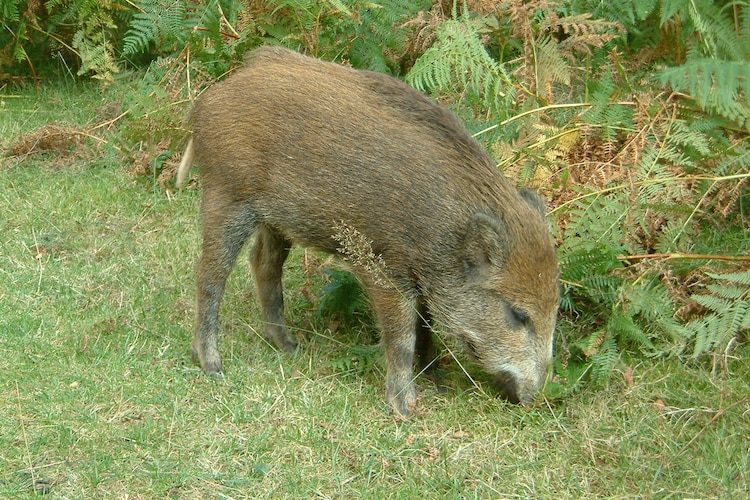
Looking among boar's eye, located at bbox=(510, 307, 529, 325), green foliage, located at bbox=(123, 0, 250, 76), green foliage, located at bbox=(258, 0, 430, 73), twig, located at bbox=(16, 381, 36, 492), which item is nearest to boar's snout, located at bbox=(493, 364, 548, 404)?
boar's eye, located at bbox=(510, 307, 529, 325)

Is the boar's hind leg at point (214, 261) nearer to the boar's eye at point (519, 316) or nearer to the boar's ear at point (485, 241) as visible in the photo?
the boar's ear at point (485, 241)

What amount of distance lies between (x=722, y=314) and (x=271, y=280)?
8.72 feet

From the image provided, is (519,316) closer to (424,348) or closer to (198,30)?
(424,348)

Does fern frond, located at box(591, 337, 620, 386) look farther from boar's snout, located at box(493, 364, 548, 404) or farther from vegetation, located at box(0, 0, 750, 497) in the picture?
boar's snout, located at box(493, 364, 548, 404)

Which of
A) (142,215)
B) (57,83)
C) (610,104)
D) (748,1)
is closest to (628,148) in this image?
(610,104)

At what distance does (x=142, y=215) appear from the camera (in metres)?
7.50

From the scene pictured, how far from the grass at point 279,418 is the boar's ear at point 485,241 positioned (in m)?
0.76

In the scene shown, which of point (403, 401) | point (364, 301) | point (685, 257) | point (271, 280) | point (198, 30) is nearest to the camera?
point (403, 401)

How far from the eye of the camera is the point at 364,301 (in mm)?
5945

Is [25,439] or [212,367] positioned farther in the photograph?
[212,367]

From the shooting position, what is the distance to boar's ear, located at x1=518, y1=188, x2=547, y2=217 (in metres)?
5.37

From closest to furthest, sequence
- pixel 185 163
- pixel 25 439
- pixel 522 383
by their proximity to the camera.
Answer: pixel 25 439
pixel 522 383
pixel 185 163

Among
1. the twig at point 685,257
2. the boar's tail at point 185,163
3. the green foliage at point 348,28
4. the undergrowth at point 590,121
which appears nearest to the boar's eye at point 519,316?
the undergrowth at point 590,121

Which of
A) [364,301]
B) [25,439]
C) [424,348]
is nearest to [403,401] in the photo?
[424,348]
